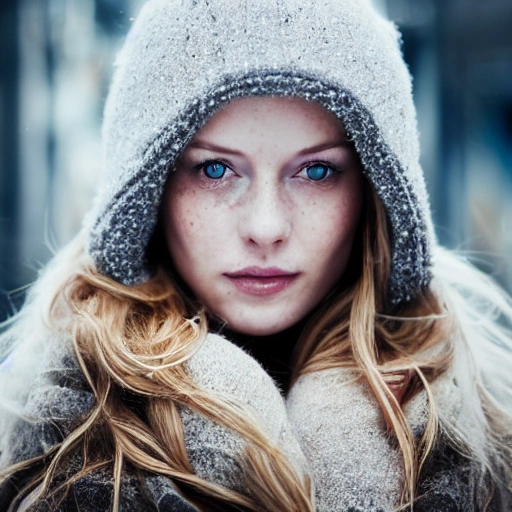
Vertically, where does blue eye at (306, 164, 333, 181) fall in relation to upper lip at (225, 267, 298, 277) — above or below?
above

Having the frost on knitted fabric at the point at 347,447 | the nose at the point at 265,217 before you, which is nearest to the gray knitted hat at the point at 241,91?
the nose at the point at 265,217

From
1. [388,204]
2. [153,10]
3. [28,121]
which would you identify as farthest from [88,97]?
[388,204]

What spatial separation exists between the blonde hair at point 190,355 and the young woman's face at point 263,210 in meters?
0.05

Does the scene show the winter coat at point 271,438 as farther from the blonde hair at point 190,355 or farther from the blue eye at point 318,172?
the blue eye at point 318,172

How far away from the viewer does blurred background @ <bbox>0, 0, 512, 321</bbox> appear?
49.3 inches

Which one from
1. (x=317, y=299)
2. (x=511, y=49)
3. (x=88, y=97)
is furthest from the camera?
(x=88, y=97)

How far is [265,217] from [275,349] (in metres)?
0.27

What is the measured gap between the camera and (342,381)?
807 millimetres

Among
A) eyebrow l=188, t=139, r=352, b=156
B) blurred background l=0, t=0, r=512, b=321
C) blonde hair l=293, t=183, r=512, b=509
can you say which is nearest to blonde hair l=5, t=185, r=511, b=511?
blonde hair l=293, t=183, r=512, b=509

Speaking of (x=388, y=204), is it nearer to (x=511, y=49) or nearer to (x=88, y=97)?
(x=511, y=49)

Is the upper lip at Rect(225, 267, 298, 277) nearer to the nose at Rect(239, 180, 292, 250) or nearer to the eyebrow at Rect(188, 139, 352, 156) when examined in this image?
the nose at Rect(239, 180, 292, 250)

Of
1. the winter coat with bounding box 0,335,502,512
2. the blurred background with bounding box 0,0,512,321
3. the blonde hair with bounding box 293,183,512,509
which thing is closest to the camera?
the winter coat with bounding box 0,335,502,512

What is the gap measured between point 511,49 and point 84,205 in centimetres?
94

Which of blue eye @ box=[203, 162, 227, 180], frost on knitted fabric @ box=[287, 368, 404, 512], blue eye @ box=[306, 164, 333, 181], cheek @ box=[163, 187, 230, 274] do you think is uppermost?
blue eye @ box=[203, 162, 227, 180]
